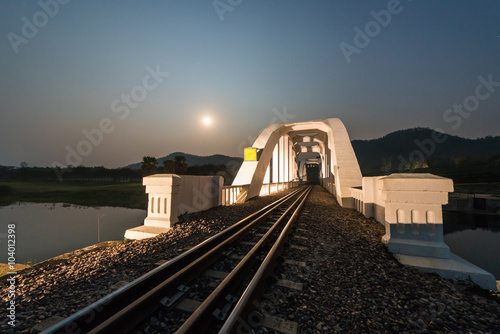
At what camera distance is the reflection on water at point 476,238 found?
11516mm

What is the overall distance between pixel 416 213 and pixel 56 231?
75.2 feet

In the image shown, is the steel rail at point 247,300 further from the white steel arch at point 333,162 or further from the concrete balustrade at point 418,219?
the white steel arch at point 333,162

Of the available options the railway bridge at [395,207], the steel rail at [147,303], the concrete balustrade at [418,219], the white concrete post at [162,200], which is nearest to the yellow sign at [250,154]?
the railway bridge at [395,207]

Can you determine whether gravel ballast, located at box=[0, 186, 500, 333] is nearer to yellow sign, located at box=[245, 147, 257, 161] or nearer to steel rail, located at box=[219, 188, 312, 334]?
steel rail, located at box=[219, 188, 312, 334]

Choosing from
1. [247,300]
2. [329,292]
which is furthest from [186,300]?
[329,292]

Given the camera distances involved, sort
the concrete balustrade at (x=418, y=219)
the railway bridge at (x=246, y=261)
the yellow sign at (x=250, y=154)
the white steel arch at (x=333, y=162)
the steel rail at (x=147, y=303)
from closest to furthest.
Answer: the steel rail at (x=147, y=303)
the railway bridge at (x=246, y=261)
the concrete balustrade at (x=418, y=219)
the white steel arch at (x=333, y=162)
the yellow sign at (x=250, y=154)

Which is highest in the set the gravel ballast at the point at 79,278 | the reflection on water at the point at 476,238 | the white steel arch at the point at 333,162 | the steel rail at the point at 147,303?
the white steel arch at the point at 333,162

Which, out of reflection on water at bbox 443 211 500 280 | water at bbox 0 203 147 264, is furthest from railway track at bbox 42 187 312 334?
reflection on water at bbox 443 211 500 280

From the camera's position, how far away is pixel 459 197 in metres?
26.1

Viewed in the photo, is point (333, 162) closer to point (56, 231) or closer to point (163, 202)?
point (163, 202)

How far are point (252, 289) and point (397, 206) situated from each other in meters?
3.70

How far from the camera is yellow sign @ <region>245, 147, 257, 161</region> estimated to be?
56.8ft

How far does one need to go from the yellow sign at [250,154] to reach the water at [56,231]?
34.9ft

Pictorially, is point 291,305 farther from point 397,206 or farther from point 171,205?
point 171,205
